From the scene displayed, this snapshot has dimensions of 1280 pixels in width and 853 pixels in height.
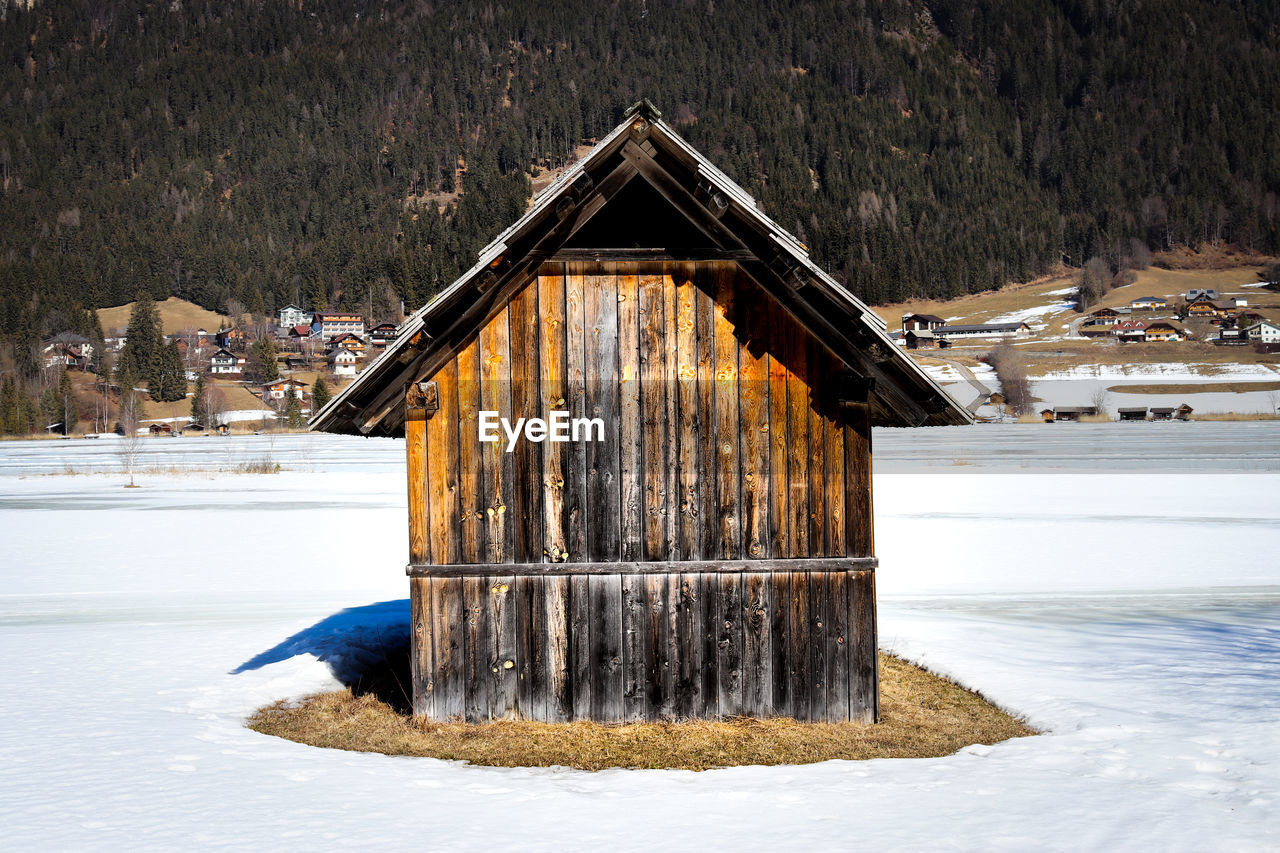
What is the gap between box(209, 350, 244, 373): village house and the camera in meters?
174

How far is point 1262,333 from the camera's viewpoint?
156 meters

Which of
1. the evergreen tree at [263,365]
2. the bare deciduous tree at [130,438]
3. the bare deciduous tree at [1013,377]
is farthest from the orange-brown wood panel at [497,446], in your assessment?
the evergreen tree at [263,365]

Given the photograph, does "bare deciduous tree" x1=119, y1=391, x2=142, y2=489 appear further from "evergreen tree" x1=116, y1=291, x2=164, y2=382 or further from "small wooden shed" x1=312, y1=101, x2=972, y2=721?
"small wooden shed" x1=312, y1=101, x2=972, y2=721

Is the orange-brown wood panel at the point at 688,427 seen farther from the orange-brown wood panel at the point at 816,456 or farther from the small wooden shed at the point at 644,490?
the orange-brown wood panel at the point at 816,456

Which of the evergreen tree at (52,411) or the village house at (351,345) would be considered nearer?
the evergreen tree at (52,411)

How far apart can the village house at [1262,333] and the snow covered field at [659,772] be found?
151532 millimetres

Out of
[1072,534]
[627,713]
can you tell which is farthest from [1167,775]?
[1072,534]

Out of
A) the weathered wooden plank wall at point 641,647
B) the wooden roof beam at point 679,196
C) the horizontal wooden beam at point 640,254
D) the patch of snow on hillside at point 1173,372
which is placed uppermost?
the patch of snow on hillside at point 1173,372

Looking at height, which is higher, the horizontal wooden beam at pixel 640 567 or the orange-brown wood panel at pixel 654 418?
the orange-brown wood panel at pixel 654 418

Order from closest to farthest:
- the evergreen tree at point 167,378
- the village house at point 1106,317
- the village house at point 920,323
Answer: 1. the evergreen tree at point 167,378
2. the village house at point 1106,317
3. the village house at point 920,323

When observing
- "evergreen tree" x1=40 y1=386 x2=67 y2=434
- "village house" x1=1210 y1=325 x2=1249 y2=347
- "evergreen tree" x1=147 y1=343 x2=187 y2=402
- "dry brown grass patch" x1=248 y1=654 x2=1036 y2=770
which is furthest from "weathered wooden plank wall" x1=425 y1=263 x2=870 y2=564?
"village house" x1=1210 y1=325 x2=1249 y2=347

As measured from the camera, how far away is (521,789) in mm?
7375

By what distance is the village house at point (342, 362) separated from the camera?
16975cm

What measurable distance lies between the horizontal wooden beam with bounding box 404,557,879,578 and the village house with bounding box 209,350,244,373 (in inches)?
6978
